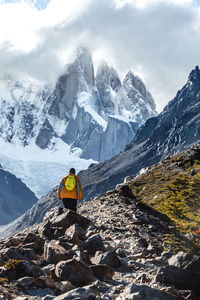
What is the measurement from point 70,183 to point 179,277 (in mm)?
A: 10050

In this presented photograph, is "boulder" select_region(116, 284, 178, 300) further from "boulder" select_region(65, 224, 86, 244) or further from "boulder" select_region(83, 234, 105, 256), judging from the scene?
"boulder" select_region(65, 224, 86, 244)

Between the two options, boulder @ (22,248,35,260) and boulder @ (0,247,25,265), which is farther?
boulder @ (22,248,35,260)

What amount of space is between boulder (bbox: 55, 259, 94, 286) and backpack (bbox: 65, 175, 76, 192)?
9126 mm

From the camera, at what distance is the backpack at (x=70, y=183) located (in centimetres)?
1786

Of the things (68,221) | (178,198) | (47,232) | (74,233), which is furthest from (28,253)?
(178,198)

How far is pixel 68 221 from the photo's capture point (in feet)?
45.3

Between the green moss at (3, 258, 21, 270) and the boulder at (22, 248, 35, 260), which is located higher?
the boulder at (22, 248, 35, 260)

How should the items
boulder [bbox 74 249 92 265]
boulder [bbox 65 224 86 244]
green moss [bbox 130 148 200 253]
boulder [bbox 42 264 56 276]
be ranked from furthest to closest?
1. green moss [bbox 130 148 200 253]
2. boulder [bbox 65 224 86 244]
3. boulder [bbox 74 249 92 265]
4. boulder [bbox 42 264 56 276]

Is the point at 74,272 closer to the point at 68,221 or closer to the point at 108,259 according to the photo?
the point at 108,259

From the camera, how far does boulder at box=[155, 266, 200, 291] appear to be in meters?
8.34

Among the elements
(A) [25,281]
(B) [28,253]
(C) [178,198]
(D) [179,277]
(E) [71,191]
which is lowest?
(A) [25,281]

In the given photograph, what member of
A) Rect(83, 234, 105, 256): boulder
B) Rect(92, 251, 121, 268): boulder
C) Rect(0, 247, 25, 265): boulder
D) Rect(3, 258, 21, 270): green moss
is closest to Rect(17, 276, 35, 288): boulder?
Rect(3, 258, 21, 270): green moss

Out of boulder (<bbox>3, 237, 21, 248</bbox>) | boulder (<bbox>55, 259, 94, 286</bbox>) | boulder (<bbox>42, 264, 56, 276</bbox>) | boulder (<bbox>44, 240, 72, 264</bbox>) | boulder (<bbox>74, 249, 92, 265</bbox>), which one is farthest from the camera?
boulder (<bbox>3, 237, 21, 248</bbox>)

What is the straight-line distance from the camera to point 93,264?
32.6ft
